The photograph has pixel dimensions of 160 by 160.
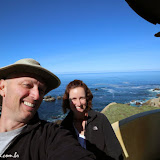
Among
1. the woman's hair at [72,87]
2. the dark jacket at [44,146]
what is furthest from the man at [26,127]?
the woman's hair at [72,87]

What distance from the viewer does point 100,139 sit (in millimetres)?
2260

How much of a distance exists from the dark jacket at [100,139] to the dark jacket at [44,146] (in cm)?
101

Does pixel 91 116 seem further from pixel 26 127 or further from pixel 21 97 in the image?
pixel 21 97

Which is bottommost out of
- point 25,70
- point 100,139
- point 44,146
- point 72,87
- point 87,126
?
point 100,139

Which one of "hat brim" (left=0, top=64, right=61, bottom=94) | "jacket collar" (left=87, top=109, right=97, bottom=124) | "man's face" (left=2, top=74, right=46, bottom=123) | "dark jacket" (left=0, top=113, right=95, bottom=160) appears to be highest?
"hat brim" (left=0, top=64, right=61, bottom=94)

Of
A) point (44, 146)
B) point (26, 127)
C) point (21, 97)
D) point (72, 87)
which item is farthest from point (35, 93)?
point (72, 87)

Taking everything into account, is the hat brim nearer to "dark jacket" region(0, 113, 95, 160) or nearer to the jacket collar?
"dark jacket" region(0, 113, 95, 160)

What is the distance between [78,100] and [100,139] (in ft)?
3.07

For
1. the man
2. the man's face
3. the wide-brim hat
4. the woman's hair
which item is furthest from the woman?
the man's face

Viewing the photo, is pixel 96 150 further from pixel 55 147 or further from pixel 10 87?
pixel 10 87

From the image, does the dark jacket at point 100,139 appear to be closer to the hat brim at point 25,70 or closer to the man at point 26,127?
the man at point 26,127

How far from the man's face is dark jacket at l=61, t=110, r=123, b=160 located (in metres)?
1.33

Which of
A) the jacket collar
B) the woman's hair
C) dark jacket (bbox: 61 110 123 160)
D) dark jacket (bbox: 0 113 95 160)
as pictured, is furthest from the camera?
the woman's hair

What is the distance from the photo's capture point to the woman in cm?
222
